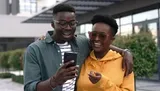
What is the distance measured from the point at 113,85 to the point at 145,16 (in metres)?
13.8

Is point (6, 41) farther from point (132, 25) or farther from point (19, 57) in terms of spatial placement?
point (132, 25)

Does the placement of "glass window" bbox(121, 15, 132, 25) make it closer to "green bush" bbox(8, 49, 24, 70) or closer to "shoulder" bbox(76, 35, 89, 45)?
"green bush" bbox(8, 49, 24, 70)

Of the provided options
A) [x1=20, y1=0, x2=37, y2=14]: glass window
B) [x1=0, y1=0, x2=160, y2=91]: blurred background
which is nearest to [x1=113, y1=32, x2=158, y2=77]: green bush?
[x1=0, y1=0, x2=160, y2=91]: blurred background

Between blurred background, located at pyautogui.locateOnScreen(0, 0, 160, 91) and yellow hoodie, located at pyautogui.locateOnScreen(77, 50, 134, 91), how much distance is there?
3164mm

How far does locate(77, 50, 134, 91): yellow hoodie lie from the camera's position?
2086mm

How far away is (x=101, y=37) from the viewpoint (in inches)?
83.0

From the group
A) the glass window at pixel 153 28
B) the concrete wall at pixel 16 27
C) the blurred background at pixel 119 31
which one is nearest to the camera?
the blurred background at pixel 119 31

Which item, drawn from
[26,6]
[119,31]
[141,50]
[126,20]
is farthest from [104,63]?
[26,6]

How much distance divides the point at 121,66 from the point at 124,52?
19 centimetres

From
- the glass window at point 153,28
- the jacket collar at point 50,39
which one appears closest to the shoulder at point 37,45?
the jacket collar at point 50,39

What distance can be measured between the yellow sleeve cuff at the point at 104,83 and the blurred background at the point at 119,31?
335cm

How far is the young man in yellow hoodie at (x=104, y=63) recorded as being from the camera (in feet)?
6.91

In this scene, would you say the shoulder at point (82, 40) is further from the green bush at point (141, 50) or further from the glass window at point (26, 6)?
the glass window at point (26, 6)

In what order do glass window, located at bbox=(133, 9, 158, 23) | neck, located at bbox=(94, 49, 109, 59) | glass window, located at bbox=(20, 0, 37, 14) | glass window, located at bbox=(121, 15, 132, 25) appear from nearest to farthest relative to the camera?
neck, located at bbox=(94, 49, 109, 59)
glass window, located at bbox=(133, 9, 158, 23)
glass window, located at bbox=(121, 15, 132, 25)
glass window, located at bbox=(20, 0, 37, 14)
